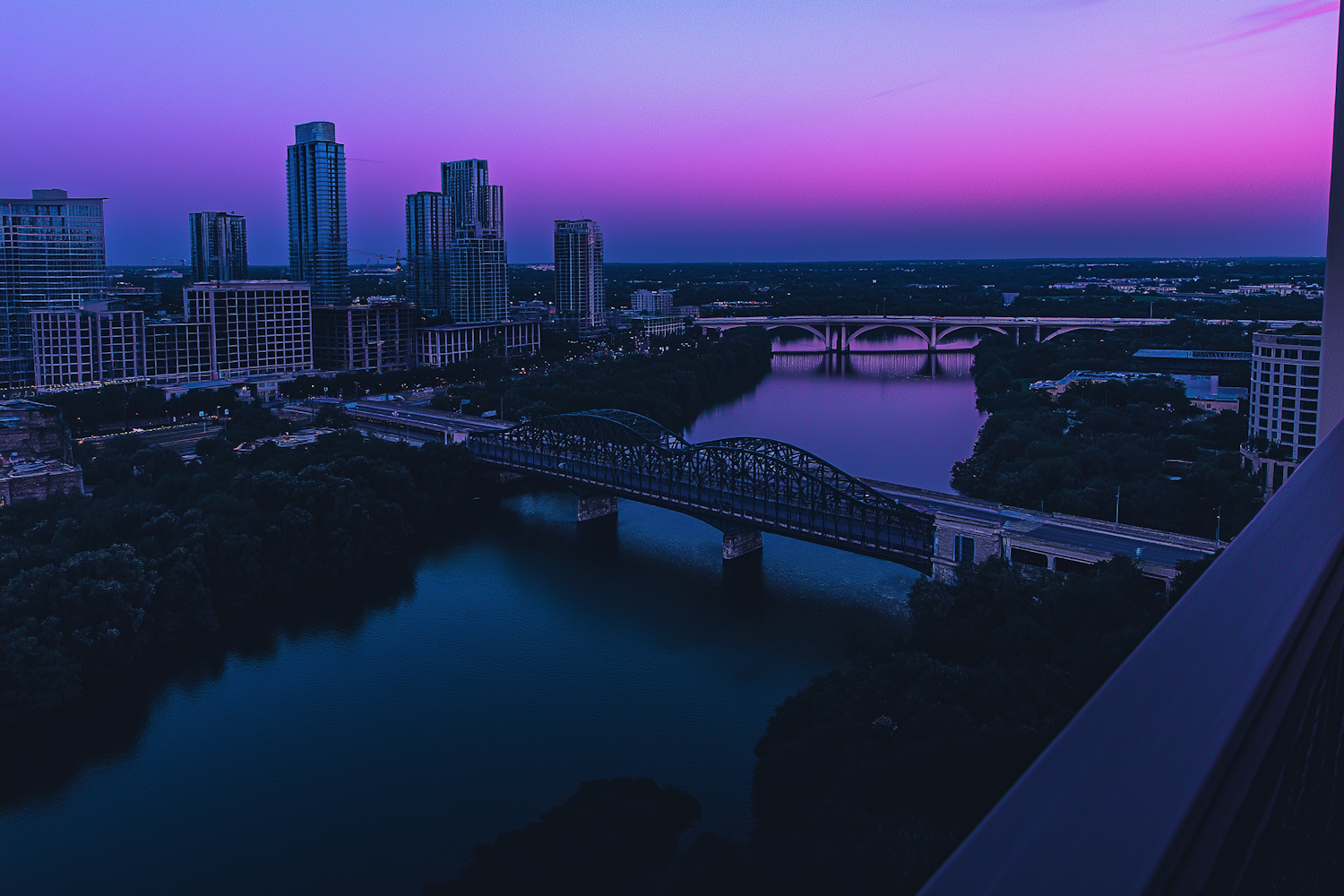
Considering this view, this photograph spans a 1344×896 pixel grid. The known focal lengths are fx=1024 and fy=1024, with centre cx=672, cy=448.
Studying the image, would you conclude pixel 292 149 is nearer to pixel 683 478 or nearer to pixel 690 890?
pixel 683 478

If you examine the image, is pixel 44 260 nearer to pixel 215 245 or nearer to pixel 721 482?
pixel 215 245

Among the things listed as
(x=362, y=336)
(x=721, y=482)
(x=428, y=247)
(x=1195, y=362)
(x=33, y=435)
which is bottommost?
(x=721, y=482)

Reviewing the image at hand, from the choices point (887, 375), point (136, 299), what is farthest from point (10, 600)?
point (887, 375)

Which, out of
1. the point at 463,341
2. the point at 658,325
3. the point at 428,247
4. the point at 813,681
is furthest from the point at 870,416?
the point at 428,247

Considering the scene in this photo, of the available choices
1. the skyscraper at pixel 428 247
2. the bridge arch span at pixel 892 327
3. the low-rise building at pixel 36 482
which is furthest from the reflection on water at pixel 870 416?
the skyscraper at pixel 428 247

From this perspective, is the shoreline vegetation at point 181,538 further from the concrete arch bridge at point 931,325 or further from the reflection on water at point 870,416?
the concrete arch bridge at point 931,325

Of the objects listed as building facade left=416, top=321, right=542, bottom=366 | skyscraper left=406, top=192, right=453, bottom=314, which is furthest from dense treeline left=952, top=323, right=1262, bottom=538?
skyscraper left=406, top=192, right=453, bottom=314

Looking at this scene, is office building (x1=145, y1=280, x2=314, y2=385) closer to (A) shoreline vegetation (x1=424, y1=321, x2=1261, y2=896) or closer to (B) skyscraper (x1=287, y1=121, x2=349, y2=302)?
(B) skyscraper (x1=287, y1=121, x2=349, y2=302)
